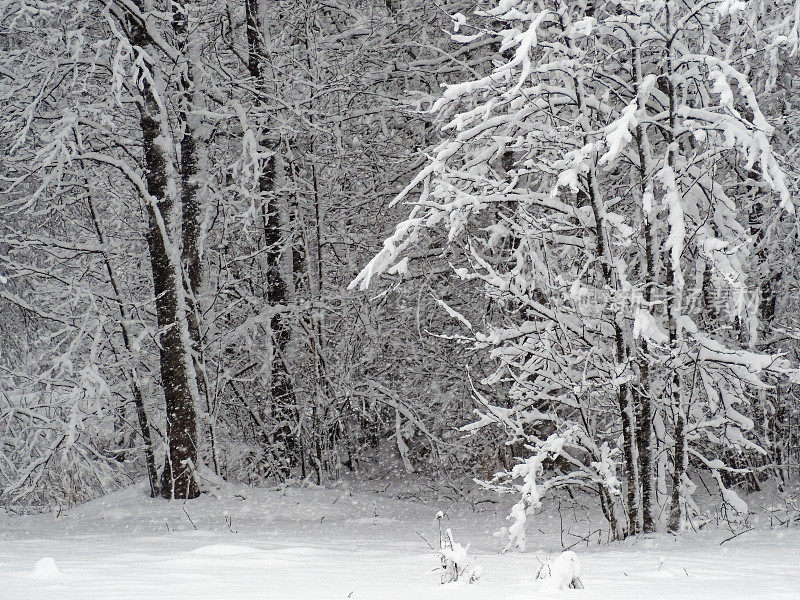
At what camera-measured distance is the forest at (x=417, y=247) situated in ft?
19.1

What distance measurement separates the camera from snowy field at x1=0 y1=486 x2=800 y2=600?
3.23 m

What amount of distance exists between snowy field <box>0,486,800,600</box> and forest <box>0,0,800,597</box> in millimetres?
683

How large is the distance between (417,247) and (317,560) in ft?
18.0

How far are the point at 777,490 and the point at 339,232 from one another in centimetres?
706

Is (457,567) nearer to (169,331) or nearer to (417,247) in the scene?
(169,331)

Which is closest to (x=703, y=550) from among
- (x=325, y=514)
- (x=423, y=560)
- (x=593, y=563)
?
(x=593, y=563)

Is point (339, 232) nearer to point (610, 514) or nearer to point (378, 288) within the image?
point (378, 288)

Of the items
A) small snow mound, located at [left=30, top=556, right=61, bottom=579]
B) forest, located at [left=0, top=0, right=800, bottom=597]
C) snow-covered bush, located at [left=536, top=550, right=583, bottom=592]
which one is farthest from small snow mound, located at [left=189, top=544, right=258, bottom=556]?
snow-covered bush, located at [left=536, top=550, right=583, bottom=592]

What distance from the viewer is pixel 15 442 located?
12055mm

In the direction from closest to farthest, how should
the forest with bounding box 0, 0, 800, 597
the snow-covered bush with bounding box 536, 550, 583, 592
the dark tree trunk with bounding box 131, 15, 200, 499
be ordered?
1. the snow-covered bush with bounding box 536, 550, 583, 592
2. the forest with bounding box 0, 0, 800, 597
3. the dark tree trunk with bounding box 131, 15, 200, 499

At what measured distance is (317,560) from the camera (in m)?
4.50

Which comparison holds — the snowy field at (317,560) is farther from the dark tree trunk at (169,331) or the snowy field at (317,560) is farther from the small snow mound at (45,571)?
the dark tree trunk at (169,331)

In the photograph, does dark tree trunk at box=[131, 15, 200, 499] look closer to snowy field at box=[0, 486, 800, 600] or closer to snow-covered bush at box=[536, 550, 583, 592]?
snowy field at box=[0, 486, 800, 600]

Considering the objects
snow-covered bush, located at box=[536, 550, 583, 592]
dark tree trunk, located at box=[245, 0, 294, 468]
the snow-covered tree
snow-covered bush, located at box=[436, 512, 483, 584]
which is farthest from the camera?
dark tree trunk, located at box=[245, 0, 294, 468]
